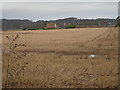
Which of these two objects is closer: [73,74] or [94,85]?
[94,85]

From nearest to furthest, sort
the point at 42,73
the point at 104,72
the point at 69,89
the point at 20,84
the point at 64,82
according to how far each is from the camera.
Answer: the point at 69,89, the point at 20,84, the point at 64,82, the point at 42,73, the point at 104,72

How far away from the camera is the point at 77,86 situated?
7996mm

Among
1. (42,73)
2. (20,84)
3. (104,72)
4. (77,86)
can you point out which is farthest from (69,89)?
(104,72)

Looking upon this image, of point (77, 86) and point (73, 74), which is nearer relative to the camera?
point (77, 86)

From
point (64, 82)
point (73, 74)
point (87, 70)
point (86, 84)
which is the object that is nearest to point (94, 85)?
point (86, 84)

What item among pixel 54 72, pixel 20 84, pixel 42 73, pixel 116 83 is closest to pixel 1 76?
pixel 20 84

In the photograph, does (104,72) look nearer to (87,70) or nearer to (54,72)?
(87,70)

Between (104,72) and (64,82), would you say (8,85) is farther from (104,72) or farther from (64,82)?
(104,72)

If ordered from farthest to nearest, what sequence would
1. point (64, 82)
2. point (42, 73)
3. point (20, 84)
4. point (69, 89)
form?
point (42, 73) → point (64, 82) → point (20, 84) → point (69, 89)

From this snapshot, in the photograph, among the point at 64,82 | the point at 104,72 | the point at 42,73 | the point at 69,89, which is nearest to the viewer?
the point at 69,89

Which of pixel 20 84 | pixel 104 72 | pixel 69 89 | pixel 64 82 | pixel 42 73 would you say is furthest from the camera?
pixel 104 72

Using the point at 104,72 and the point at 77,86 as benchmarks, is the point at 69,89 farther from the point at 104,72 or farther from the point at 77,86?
the point at 104,72

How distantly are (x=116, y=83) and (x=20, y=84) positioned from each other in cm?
286

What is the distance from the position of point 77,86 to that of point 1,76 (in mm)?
2491
